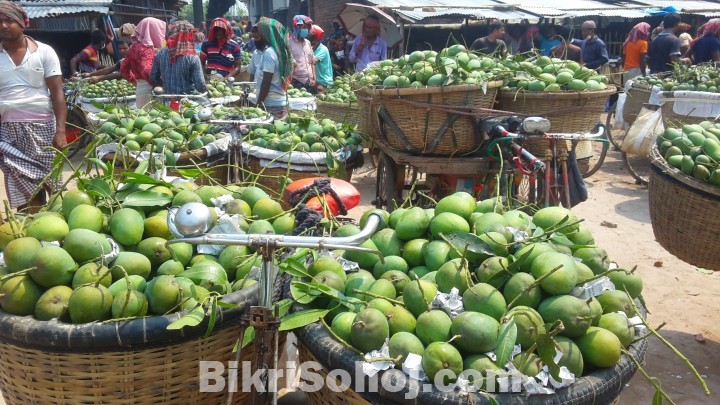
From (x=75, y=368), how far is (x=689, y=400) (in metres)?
2.69

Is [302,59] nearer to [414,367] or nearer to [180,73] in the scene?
[180,73]

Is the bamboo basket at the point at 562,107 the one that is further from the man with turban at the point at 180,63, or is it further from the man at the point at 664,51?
the man at the point at 664,51

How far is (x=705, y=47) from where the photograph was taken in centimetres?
875

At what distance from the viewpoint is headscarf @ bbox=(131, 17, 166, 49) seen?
644cm

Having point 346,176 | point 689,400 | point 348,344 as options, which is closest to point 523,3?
point 346,176

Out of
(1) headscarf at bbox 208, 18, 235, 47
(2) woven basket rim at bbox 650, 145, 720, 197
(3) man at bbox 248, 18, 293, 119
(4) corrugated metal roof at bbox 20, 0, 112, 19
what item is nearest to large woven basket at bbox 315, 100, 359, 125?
(3) man at bbox 248, 18, 293, 119

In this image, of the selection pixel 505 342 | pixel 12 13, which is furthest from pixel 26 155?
pixel 505 342

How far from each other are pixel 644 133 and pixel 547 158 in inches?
110

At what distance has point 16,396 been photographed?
70.9 inches

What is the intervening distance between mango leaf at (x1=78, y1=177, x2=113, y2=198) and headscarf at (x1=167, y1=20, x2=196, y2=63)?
3.73 m

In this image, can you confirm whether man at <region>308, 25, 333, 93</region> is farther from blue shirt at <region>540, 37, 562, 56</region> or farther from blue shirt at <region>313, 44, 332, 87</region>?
blue shirt at <region>540, 37, 562, 56</region>

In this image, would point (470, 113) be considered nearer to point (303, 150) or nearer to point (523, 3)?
point (303, 150)

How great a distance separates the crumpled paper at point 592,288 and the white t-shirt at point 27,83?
3821 millimetres

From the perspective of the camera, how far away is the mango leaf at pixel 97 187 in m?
2.18
